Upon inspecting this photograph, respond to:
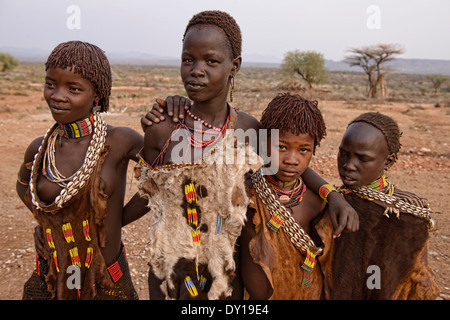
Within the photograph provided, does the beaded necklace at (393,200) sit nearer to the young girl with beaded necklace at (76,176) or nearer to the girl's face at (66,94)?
the young girl with beaded necklace at (76,176)

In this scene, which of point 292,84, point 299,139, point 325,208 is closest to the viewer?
point 299,139

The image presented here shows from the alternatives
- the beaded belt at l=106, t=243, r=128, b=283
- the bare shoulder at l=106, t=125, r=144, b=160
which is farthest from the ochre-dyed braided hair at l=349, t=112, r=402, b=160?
the beaded belt at l=106, t=243, r=128, b=283

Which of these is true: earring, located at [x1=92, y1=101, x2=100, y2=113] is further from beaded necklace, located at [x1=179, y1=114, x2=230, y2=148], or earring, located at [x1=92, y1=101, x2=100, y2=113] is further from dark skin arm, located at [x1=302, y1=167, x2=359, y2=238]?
dark skin arm, located at [x1=302, y1=167, x2=359, y2=238]

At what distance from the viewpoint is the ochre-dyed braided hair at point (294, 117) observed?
5.21 feet

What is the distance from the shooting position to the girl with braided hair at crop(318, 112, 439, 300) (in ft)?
5.33

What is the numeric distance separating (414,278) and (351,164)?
662 millimetres

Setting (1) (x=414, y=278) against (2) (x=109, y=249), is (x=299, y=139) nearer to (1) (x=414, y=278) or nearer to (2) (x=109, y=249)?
(1) (x=414, y=278)

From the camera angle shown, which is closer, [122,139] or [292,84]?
[122,139]

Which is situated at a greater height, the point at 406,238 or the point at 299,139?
the point at 299,139

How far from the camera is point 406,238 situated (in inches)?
64.1

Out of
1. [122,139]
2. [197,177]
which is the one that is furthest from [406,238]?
[122,139]

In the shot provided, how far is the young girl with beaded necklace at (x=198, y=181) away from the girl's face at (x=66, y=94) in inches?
13.2

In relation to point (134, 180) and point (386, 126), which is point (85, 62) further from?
point (134, 180)
